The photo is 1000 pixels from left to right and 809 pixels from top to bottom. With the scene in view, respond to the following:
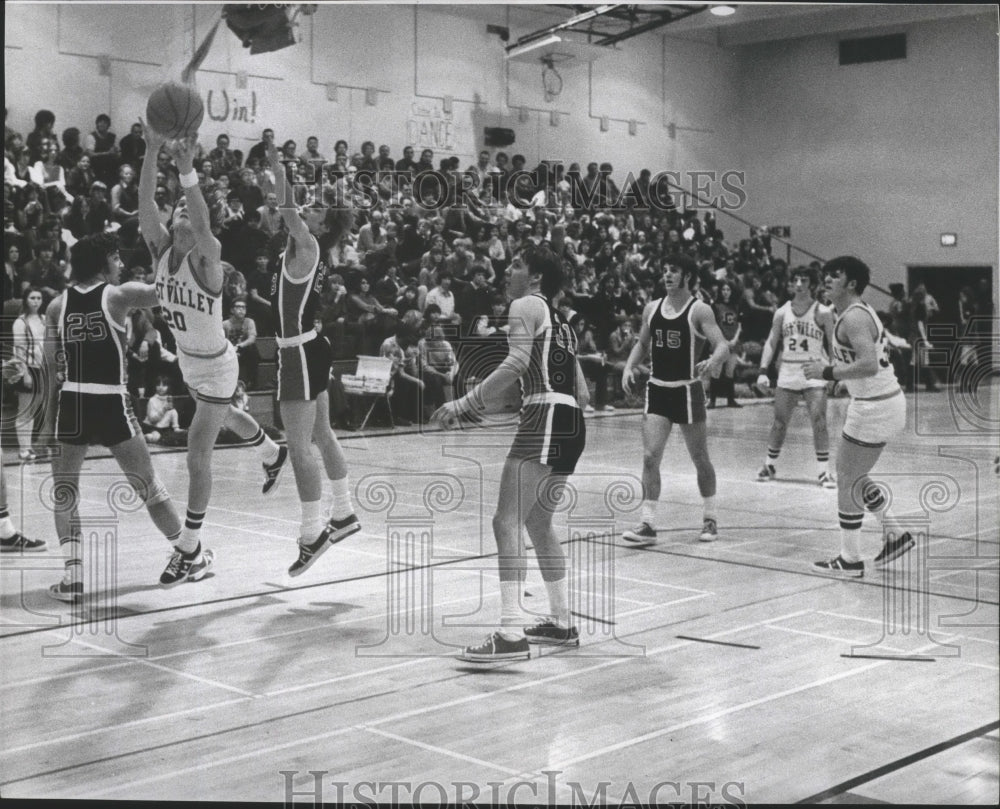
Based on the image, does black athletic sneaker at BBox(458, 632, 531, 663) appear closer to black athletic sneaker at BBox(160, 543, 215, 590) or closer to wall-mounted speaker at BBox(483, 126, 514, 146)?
black athletic sneaker at BBox(160, 543, 215, 590)

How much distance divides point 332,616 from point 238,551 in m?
1.64

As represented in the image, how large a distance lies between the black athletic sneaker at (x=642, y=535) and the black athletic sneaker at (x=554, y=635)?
2.35 m

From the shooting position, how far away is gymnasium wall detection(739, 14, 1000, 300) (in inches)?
978

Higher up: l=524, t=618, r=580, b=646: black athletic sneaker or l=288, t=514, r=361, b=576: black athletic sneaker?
l=288, t=514, r=361, b=576: black athletic sneaker

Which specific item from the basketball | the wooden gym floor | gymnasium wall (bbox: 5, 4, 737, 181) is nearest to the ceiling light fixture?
gymnasium wall (bbox: 5, 4, 737, 181)

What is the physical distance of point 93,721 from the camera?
14.6 ft

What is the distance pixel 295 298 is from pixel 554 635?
2271mm

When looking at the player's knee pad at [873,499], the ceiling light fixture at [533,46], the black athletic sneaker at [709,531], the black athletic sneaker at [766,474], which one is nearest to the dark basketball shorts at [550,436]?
the player's knee pad at [873,499]

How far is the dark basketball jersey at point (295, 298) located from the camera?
6398 millimetres

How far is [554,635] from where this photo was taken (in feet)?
18.0

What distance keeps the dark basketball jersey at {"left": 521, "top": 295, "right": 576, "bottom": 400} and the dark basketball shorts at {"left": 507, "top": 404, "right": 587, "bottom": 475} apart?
3.3 inches

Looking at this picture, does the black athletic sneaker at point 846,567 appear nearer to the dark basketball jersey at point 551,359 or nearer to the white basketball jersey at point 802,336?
the dark basketball jersey at point 551,359

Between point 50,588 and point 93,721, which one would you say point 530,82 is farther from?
point 93,721

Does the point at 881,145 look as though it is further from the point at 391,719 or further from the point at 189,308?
the point at 391,719
